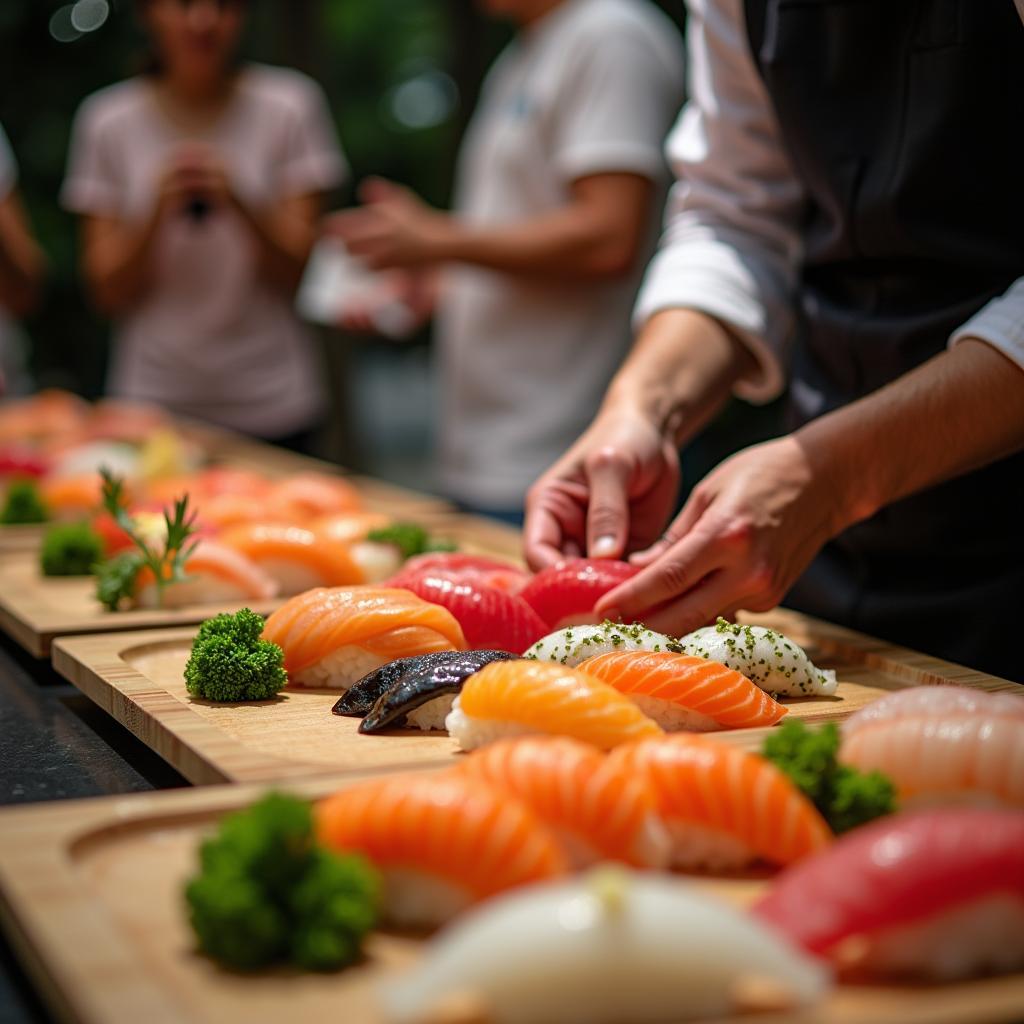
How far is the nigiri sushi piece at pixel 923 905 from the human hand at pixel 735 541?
83 cm

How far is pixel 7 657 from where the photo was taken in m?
2.38

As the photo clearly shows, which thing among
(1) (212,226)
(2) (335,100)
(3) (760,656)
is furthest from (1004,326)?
(2) (335,100)

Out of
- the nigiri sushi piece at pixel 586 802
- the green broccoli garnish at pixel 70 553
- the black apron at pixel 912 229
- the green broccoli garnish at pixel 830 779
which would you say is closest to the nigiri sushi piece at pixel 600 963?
the nigiri sushi piece at pixel 586 802

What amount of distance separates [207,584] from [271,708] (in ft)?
2.12

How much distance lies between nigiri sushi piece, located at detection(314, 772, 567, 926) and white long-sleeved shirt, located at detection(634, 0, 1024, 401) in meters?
1.43

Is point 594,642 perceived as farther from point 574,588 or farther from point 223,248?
point 223,248

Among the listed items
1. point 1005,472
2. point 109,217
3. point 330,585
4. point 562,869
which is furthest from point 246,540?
point 109,217

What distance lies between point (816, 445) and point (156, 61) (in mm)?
3953

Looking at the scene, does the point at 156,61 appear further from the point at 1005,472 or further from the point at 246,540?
the point at 1005,472

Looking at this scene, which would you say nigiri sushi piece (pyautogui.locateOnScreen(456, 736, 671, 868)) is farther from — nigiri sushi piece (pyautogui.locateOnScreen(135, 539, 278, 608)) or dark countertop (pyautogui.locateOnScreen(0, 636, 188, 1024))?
nigiri sushi piece (pyautogui.locateOnScreen(135, 539, 278, 608))

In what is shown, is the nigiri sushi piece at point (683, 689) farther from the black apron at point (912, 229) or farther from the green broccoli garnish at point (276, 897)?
the black apron at point (912, 229)

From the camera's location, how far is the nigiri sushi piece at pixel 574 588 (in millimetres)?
2021

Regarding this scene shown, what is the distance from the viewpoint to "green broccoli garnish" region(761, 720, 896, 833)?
1.33 m

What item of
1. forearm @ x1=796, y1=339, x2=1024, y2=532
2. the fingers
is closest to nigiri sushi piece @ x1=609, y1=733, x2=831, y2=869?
forearm @ x1=796, y1=339, x2=1024, y2=532
